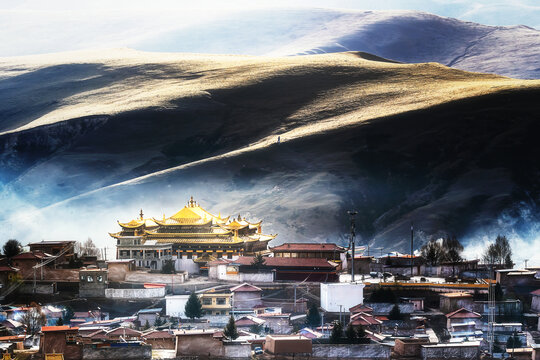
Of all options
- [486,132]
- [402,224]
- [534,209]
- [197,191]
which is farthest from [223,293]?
[486,132]

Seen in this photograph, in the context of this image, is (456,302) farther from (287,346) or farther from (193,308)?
(287,346)

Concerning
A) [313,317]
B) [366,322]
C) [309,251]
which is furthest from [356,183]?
[366,322]

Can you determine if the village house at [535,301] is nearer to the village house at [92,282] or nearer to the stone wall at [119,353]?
the village house at [92,282]

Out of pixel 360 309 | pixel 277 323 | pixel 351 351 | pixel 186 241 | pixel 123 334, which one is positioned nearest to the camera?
pixel 351 351

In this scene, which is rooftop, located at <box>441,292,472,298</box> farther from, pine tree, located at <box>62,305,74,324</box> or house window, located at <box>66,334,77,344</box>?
house window, located at <box>66,334,77,344</box>

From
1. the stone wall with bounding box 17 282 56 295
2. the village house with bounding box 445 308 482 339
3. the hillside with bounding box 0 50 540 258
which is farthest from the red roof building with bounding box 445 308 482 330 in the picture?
the hillside with bounding box 0 50 540 258

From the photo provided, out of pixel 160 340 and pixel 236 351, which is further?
pixel 160 340
